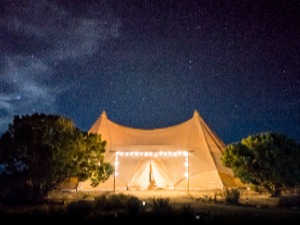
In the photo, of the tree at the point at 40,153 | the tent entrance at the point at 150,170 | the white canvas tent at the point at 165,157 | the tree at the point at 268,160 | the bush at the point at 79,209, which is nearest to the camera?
the bush at the point at 79,209

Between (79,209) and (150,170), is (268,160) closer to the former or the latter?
(150,170)

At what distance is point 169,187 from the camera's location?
98.3 ft

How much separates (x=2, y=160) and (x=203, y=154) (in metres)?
14.9

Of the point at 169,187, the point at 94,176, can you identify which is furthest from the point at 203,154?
the point at 94,176

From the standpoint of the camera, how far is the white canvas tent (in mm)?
28609

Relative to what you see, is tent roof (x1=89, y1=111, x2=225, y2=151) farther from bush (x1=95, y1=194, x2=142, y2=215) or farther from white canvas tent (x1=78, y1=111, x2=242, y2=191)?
bush (x1=95, y1=194, x2=142, y2=215)

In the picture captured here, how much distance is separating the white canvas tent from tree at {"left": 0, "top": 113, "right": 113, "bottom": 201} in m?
8.73

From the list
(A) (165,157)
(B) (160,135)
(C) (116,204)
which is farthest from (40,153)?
(B) (160,135)

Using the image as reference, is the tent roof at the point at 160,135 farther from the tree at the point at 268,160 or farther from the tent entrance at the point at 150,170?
the tree at the point at 268,160

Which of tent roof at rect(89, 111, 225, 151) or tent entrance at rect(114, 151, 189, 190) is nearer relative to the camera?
tent entrance at rect(114, 151, 189, 190)

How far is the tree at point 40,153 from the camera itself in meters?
18.0

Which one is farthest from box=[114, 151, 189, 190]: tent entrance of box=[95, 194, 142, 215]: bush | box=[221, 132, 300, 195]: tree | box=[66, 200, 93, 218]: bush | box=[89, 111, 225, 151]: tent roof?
box=[66, 200, 93, 218]: bush

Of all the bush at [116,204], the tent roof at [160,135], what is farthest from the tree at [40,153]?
the tent roof at [160,135]

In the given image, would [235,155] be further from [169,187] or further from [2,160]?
[2,160]
